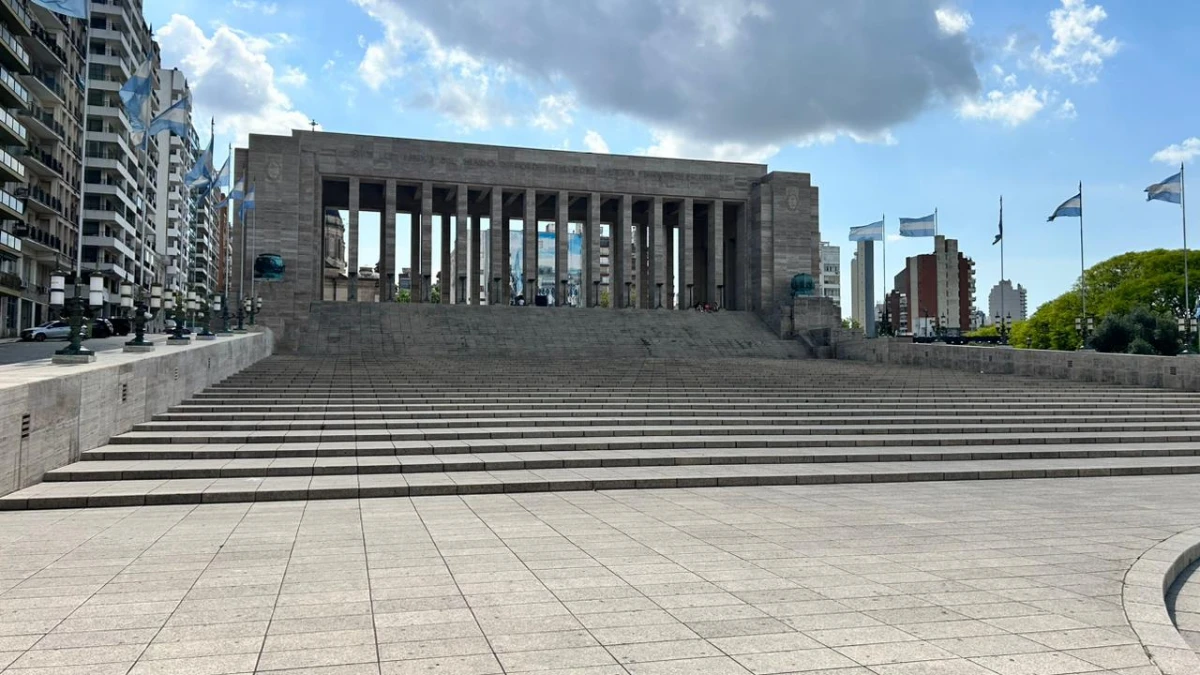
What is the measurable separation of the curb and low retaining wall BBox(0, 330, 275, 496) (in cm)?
1067

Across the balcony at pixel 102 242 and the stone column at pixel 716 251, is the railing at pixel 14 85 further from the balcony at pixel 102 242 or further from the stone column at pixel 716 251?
the stone column at pixel 716 251

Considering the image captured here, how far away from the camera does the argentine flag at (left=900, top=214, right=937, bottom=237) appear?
148 ft

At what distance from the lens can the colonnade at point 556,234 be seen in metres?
54.8

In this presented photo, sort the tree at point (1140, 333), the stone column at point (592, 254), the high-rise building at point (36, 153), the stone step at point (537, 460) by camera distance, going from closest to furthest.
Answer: the stone step at point (537, 460), the tree at point (1140, 333), the high-rise building at point (36, 153), the stone column at point (592, 254)

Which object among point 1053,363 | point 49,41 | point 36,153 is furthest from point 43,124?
point 1053,363

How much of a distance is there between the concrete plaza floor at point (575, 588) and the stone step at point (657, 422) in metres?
5.45

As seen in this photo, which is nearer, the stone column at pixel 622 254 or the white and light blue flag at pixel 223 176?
the white and light blue flag at pixel 223 176

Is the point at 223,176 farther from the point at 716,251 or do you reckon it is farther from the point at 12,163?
the point at 716,251

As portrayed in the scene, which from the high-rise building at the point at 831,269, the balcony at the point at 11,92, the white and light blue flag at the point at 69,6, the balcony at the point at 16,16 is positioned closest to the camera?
the white and light blue flag at the point at 69,6

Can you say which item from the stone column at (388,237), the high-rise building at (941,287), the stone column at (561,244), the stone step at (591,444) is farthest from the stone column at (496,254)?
the high-rise building at (941,287)

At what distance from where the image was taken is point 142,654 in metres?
4.70

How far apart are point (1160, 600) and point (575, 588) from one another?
4.01 meters

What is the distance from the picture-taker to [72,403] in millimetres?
11641

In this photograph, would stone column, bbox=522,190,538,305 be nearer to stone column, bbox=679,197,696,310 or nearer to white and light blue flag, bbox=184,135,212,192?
stone column, bbox=679,197,696,310
